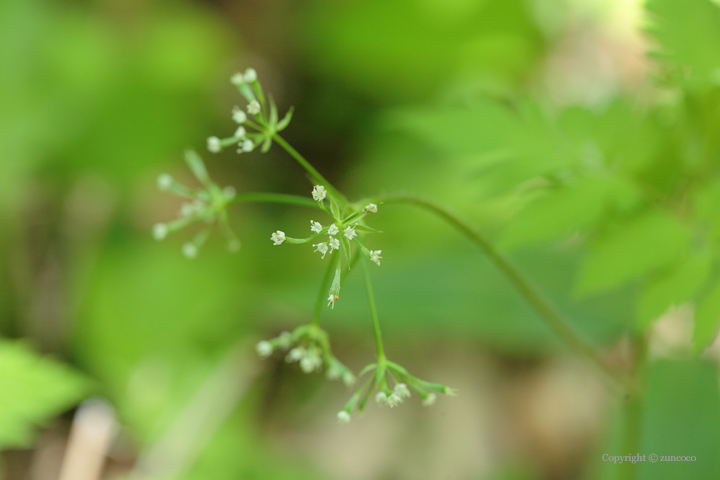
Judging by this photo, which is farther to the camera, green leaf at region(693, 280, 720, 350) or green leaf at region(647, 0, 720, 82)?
green leaf at region(647, 0, 720, 82)

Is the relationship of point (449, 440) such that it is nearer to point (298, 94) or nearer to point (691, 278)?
point (691, 278)

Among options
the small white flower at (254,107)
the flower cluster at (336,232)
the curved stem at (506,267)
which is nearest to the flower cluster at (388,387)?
the flower cluster at (336,232)

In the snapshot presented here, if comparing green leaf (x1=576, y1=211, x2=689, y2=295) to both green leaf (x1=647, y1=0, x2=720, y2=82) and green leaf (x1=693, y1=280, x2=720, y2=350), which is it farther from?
green leaf (x1=647, y1=0, x2=720, y2=82)

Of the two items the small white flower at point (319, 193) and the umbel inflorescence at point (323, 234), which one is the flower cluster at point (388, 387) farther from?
the small white flower at point (319, 193)

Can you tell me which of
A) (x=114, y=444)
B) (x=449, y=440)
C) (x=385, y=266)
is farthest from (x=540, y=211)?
(x=114, y=444)

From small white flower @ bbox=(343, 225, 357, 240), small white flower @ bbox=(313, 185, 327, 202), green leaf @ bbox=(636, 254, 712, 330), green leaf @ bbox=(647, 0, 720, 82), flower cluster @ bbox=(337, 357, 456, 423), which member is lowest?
flower cluster @ bbox=(337, 357, 456, 423)

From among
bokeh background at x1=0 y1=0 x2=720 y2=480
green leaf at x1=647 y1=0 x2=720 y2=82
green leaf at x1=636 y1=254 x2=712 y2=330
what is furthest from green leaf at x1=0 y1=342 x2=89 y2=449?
green leaf at x1=647 y1=0 x2=720 y2=82
